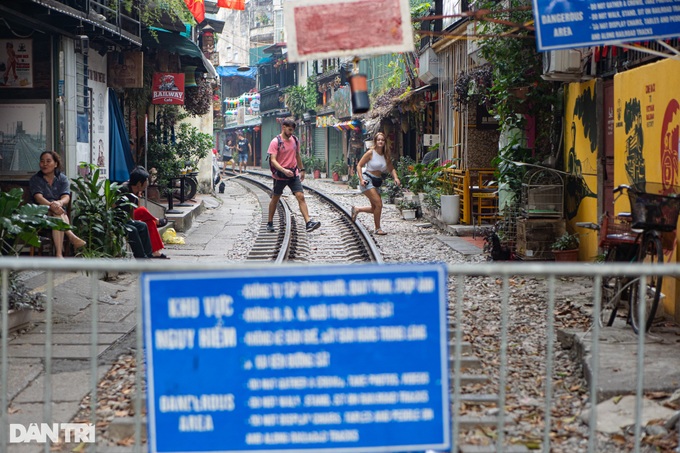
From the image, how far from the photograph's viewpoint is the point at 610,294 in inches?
306

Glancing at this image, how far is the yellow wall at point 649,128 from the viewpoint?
7.73m

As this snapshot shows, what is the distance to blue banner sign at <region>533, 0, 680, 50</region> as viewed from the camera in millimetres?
6035

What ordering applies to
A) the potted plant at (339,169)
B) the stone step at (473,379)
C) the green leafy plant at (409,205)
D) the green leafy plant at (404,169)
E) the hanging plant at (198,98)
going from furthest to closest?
the potted plant at (339,169) < the green leafy plant at (404,169) < the hanging plant at (198,98) < the green leafy plant at (409,205) < the stone step at (473,379)

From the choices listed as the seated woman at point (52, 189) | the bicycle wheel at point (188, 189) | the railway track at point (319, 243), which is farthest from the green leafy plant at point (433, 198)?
the seated woman at point (52, 189)

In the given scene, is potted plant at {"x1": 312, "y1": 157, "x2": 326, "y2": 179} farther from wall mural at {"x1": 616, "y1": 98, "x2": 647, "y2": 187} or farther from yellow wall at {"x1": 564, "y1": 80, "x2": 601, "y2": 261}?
wall mural at {"x1": 616, "y1": 98, "x2": 647, "y2": 187}

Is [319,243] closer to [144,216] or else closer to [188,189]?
[144,216]

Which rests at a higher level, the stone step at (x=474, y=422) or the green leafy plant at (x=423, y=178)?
the green leafy plant at (x=423, y=178)

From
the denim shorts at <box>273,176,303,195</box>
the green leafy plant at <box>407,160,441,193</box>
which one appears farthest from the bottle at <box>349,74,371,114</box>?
the green leafy plant at <box>407,160,441,193</box>

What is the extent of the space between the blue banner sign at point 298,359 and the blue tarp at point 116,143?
1240 centimetres

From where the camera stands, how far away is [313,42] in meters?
5.37

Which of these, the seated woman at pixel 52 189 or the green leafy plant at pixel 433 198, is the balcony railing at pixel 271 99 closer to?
the green leafy plant at pixel 433 198

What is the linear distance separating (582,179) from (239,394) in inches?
341

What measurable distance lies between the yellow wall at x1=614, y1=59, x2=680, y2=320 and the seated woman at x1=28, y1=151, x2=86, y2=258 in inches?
230

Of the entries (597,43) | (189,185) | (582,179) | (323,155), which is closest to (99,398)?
(597,43)
